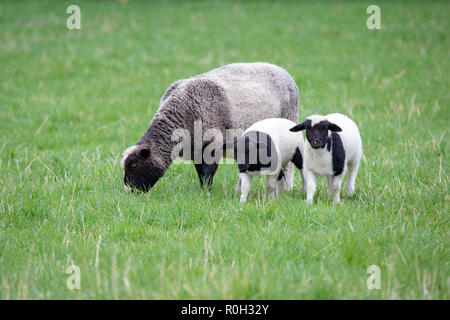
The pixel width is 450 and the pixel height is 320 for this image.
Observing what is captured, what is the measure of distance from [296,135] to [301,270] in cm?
227

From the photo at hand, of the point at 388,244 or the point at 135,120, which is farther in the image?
the point at 135,120

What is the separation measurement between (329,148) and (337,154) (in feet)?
0.35

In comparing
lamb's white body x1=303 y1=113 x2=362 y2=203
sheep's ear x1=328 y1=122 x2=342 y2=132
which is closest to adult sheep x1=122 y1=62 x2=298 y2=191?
lamb's white body x1=303 y1=113 x2=362 y2=203

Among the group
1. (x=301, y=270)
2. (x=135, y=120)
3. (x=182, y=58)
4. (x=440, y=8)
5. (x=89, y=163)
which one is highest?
A: (x=440, y=8)

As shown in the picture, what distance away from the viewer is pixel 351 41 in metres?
14.2

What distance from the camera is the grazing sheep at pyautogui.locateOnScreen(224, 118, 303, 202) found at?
5438 millimetres

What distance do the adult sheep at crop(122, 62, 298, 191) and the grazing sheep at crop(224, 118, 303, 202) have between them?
884 mm

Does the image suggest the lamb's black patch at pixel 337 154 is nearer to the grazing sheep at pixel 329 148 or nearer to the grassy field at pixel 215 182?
the grazing sheep at pixel 329 148

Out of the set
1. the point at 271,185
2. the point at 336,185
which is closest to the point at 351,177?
the point at 336,185

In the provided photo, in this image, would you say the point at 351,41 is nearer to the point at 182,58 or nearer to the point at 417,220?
the point at 182,58

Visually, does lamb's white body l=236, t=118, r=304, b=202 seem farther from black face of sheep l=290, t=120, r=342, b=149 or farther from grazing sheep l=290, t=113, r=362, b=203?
black face of sheep l=290, t=120, r=342, b=149

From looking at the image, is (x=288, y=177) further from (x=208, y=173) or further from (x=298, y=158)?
(x=208, y=173)

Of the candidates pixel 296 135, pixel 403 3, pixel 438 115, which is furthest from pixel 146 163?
pixel 403 3

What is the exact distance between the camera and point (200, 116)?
6438 mm
